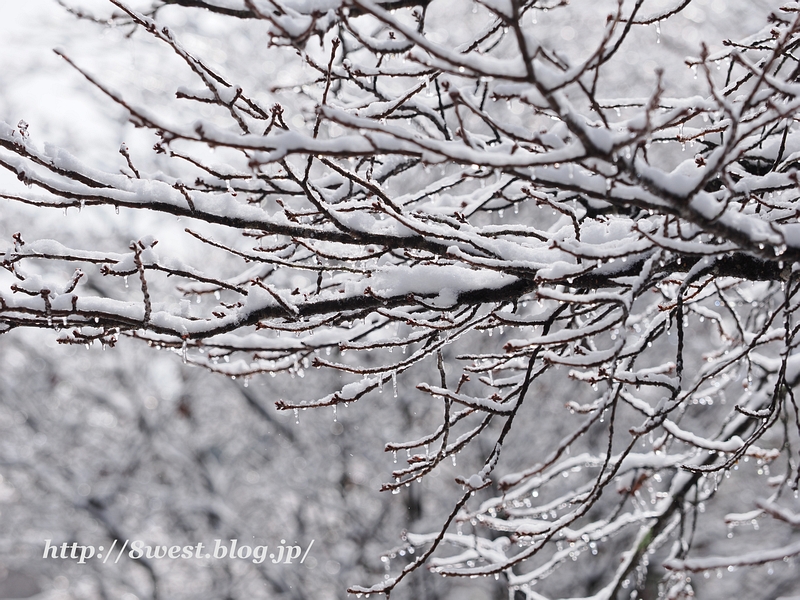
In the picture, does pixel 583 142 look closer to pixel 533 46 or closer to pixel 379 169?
pixel 533 46

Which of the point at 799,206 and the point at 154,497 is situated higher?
the point at 154,497

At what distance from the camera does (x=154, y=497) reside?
25.9ft

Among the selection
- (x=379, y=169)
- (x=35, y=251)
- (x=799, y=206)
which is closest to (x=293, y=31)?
(x=35, y=251)

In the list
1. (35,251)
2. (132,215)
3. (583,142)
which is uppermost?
(132,215)

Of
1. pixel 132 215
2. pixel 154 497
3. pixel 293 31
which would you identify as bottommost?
pixel 293 31

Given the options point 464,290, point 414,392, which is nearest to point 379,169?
point 464,290

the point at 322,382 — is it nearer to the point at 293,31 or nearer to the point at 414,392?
the point at 414,392

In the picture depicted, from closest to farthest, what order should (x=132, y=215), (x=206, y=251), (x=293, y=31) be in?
(x=293, y=31) < (x=132, y=215) < (x=206, y=251)

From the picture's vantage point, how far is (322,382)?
8203mm

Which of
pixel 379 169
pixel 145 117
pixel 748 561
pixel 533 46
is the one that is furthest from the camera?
pixel 379 169

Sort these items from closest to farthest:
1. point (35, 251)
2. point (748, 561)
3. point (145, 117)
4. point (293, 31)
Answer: point (145, 117) → point (293, 31) → point (35, 251) → point (748, 561)

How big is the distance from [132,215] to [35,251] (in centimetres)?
791

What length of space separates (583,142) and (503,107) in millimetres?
7377

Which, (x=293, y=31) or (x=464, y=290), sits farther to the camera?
(x=464, y=290)
